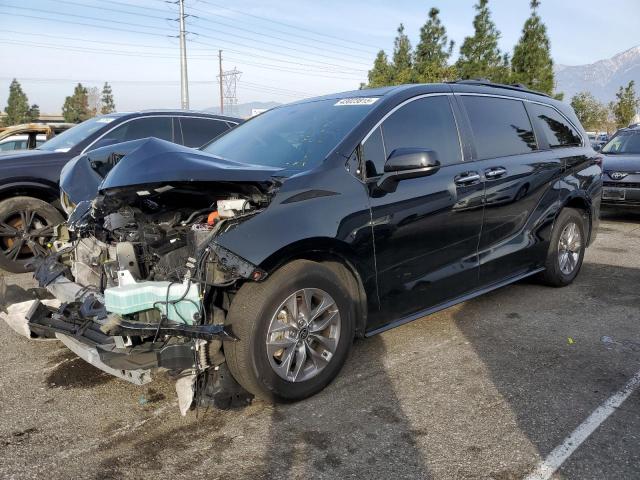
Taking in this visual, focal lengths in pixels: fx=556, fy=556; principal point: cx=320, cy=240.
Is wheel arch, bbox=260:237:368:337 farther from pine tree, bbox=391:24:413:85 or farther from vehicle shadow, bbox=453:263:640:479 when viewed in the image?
pine tree, bbox=391:24:413:85

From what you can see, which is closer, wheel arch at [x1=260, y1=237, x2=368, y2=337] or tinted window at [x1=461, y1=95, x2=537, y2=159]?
wheel arch at [x1=260, y1=237, x2=368, y2=337]

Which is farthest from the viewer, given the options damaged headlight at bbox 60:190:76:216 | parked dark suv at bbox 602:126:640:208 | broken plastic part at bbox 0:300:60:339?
parked dark suv at bbox 602:126:640:208

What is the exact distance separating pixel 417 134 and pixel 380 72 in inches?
924

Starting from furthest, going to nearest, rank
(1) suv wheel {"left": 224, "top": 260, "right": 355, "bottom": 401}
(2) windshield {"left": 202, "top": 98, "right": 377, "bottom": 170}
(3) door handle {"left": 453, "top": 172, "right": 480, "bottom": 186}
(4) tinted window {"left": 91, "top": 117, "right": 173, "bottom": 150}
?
(4) tinted window {"left": 91, "top": 117, "right": 173, "bottom": 150} < (3) door handle {"left": 453, "top": 172, "right": 480, "bottom": 186} < (2) windshield {"left": 202, "top": 98, "right": 377, "bottom": 170} < (1) suv wheel {"left": 224, "top": 260, "right": 355, "bottom": 401}

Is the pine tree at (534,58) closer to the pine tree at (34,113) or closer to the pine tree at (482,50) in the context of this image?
the pine tree at (482,50)

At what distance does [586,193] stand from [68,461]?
5045mm

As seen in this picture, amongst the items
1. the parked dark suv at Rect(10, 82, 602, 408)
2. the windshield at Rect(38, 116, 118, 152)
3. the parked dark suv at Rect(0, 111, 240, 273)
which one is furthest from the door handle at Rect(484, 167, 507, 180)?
the windshield at Rect(38, 116, 118, 152)

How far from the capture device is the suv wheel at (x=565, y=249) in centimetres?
523

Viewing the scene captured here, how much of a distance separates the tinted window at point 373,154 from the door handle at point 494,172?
1.05 metres

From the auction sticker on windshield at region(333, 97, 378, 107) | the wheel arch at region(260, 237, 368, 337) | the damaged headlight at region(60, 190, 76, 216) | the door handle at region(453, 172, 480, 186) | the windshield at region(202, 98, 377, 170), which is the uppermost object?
the auction sticker on windshield at region(333, 97, 378, 107)

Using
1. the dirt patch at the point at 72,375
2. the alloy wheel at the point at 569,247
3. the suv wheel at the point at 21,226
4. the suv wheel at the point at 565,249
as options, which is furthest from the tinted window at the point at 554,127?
the suv wheel at the point at 21,226

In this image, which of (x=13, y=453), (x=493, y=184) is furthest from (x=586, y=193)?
(x=13, y=453)

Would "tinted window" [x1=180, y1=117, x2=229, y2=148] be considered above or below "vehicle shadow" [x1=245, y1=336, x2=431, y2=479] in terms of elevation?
above

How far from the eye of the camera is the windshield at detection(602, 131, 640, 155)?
35.2ft
